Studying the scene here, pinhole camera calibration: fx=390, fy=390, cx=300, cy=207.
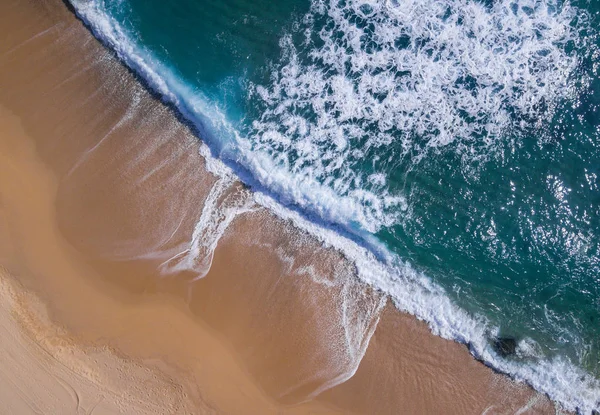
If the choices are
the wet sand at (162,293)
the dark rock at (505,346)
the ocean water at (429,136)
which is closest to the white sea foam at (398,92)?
the ocean water at (429,136)

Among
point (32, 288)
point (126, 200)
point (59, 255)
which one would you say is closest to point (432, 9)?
point (126, 200)

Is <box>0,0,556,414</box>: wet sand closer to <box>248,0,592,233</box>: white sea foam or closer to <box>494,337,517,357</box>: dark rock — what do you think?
<box>494,337,517,357</box>: dark rock

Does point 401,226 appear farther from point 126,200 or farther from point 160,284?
point 126,200

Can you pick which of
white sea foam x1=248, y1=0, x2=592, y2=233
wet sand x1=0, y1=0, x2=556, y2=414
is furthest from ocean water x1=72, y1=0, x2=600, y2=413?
wet sand x1=0, y1=0, x2=556, y2=414

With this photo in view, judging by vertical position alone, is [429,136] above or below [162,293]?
above

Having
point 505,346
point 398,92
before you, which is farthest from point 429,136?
point 505,346

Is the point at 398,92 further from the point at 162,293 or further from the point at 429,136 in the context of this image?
the point at 162,293

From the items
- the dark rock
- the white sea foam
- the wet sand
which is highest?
the white sea foam
